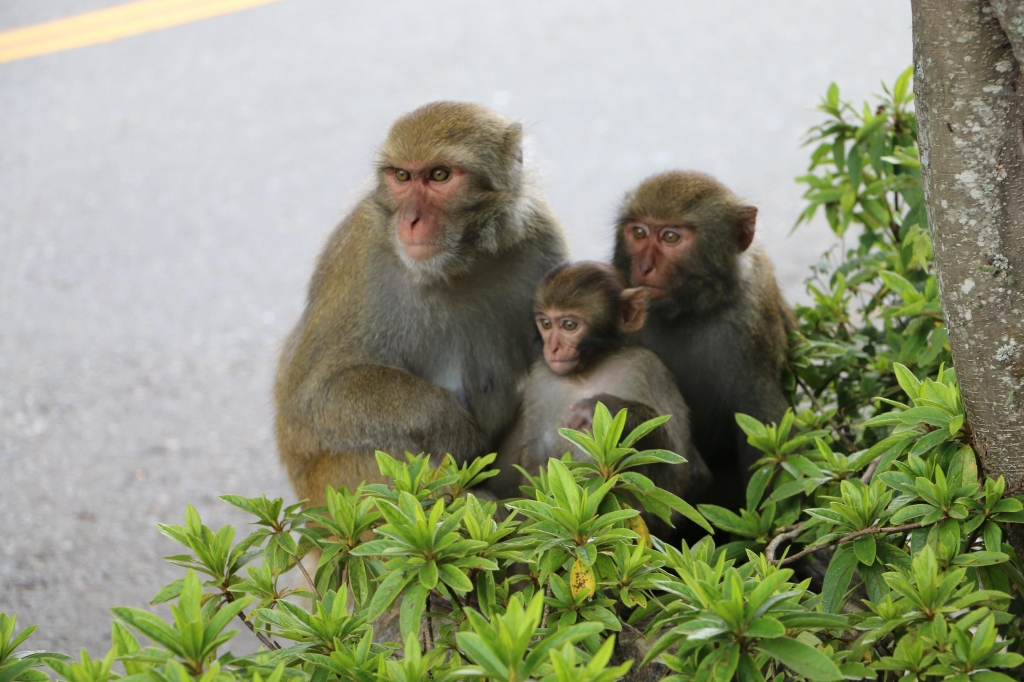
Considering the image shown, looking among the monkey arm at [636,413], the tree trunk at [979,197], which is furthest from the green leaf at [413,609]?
the monkey arm at [636,413]

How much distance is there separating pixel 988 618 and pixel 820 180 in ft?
6.96

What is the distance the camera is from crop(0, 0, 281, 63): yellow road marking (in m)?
8.31

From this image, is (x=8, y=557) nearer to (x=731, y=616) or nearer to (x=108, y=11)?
(x=731, y=616)

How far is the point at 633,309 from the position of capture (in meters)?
2.77

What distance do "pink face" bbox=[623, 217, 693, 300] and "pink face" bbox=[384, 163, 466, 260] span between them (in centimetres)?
56

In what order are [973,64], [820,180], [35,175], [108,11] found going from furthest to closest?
[108,11] → [35,175] → [820,180] → [973,64]

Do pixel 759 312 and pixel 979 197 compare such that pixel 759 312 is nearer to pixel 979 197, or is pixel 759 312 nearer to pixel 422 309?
pixel 422 309

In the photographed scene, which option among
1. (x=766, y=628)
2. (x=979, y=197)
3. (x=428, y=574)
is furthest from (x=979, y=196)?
(x=428, y=574)

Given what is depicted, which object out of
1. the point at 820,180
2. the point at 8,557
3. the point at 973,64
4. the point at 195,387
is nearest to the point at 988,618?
the point at 973,64

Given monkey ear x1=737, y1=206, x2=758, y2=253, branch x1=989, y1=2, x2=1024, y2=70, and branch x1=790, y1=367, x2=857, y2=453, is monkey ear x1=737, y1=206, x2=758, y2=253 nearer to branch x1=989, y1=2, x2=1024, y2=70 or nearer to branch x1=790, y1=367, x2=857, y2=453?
branch x1=790, y1=367, x2=857, y2=453

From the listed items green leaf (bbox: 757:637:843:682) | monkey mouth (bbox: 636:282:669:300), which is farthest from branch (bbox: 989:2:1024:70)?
monkey mouth (bbox: 636:282:669:300)

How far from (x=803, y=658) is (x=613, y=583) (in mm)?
379

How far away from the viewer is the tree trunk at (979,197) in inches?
62.6

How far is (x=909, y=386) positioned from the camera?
6.49 feet
